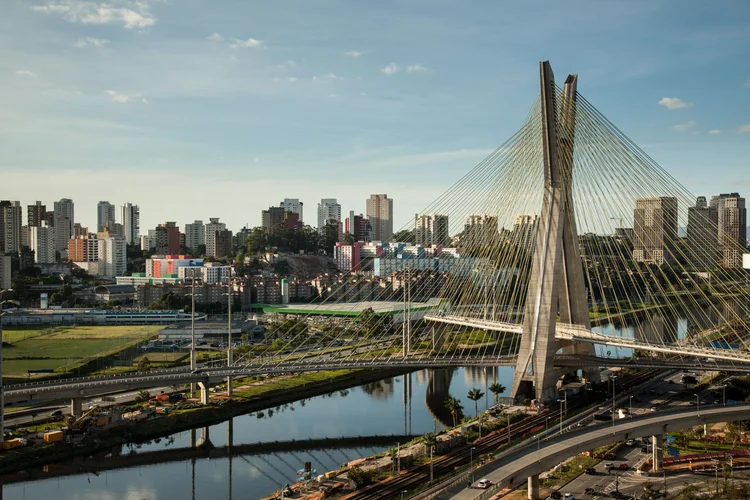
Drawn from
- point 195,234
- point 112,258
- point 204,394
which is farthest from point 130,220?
point 204,394

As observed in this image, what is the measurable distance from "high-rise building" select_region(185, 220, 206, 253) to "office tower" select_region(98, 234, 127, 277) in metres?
10.8

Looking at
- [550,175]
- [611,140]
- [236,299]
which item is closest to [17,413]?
[550,175]

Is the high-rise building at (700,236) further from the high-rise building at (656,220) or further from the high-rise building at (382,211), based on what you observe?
the high-rise building at (382,211)

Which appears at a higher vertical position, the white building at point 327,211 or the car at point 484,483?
the white building at point 327,211

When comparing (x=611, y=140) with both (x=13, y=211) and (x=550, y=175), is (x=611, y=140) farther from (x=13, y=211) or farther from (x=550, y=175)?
(x=13, y=211)

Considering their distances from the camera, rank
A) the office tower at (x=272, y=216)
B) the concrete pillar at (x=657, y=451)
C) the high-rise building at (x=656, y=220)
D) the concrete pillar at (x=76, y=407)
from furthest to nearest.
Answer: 1. the office tower at (x=272, y=216)
2. the high-rise building at (x=656, y=220)
3. the concrete pillar at (x=76, y=407)
4. the concrete pillar at (x=657, y=451)

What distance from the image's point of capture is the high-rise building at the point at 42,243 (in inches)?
1795

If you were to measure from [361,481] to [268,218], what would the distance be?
44.2 metres

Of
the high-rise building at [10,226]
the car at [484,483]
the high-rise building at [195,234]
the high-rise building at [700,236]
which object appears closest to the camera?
the car at [484,483]

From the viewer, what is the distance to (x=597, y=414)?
12328mm

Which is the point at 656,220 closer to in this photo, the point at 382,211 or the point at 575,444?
the point at 575,444

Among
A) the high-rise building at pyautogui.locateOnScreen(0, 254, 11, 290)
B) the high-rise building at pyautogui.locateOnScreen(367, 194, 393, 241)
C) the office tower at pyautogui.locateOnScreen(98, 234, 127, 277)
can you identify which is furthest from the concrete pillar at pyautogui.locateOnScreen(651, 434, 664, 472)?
the high-rise building at pyautogui.locateOnScreen(367, 194, 393, 241)

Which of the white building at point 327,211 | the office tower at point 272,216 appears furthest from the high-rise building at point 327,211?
the office tower at point 272,216

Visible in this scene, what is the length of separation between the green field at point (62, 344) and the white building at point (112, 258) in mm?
17217
